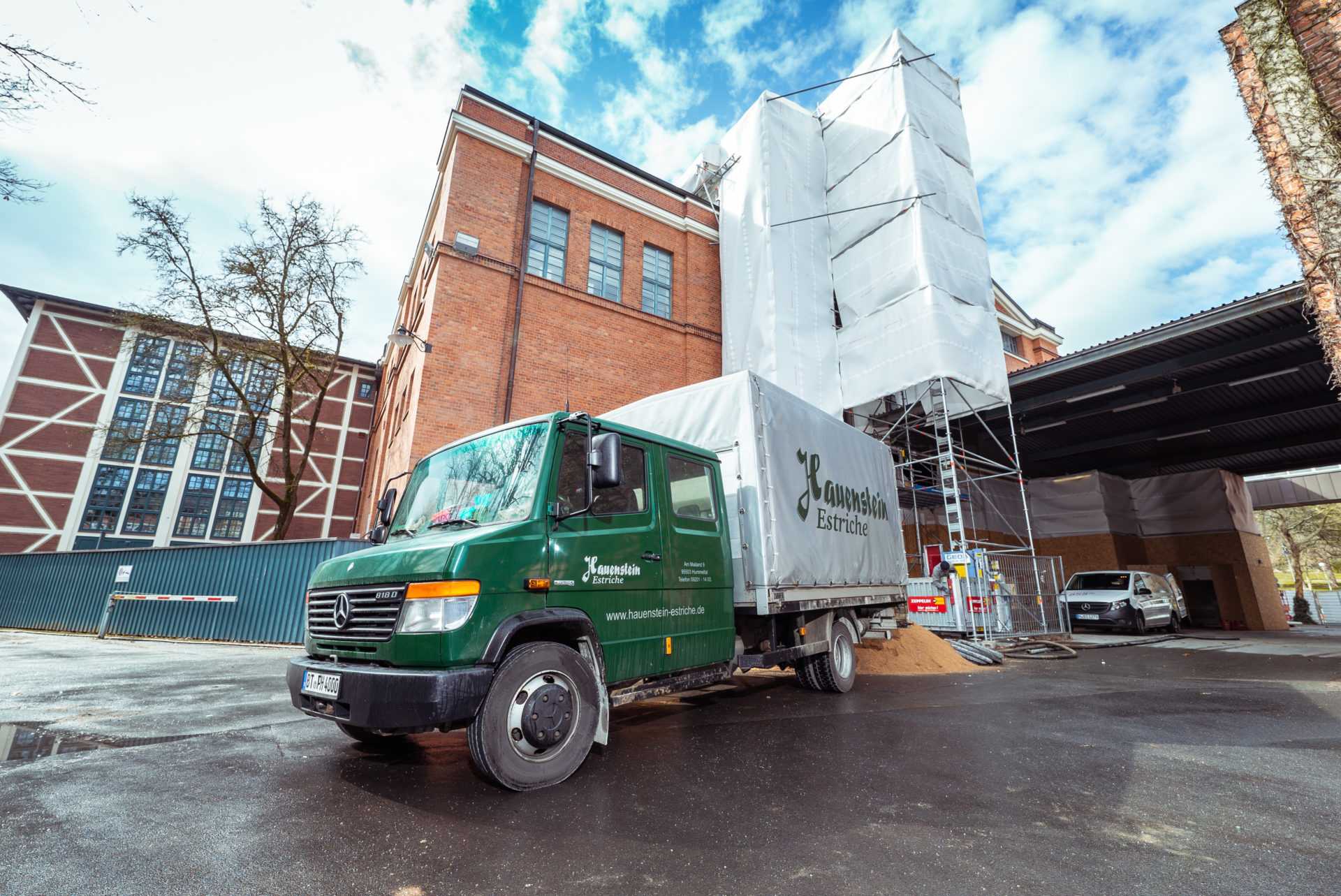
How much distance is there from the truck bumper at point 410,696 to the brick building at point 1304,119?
30.2 feet

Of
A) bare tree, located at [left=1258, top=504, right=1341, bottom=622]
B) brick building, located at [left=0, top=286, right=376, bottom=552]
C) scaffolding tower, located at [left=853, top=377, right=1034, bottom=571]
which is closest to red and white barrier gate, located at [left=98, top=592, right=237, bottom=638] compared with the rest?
scaffolding tower, located at [left=853, top=377, right=1034, bottom=571]

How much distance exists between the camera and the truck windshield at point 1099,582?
16078 millimetres

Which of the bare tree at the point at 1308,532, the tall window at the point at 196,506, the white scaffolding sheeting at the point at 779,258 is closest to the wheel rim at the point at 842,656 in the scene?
the white scaffolding sheeting at the point at 779,258

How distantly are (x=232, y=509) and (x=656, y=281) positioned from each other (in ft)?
110

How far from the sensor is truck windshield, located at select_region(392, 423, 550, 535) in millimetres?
3891

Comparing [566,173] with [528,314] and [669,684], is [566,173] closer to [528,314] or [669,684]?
[528,314]

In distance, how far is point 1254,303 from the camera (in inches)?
408

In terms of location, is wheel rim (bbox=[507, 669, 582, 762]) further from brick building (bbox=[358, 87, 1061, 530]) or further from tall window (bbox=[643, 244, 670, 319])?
tall window (bbox=[643, 244, 670, 319])

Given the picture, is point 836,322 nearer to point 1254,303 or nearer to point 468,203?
point 1254,303

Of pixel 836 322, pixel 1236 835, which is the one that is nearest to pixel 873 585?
pixel 1236 835

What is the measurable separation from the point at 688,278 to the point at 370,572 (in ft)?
49.0

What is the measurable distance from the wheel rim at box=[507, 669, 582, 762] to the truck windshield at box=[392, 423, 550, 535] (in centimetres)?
105

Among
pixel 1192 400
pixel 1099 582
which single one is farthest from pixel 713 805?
pixel 1192 400

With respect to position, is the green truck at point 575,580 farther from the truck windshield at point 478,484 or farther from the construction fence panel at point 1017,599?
the construction fence panel at point 1017,599
